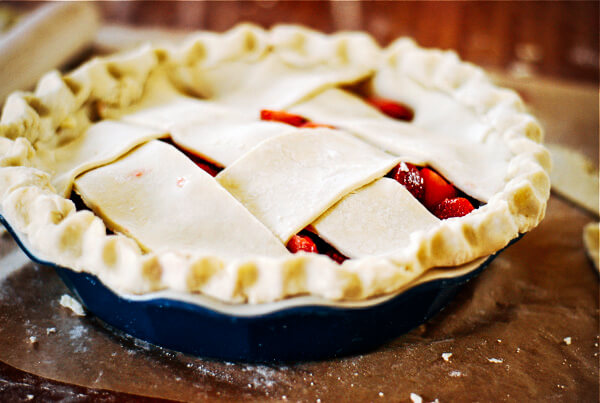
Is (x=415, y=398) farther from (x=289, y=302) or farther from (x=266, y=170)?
(x=266, y=170)

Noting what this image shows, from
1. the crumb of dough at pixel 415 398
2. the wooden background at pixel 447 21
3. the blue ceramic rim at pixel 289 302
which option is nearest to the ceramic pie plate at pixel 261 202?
the blue ceramic rim at pixel 289 302

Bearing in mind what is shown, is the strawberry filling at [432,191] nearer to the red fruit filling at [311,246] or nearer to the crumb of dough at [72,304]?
the red fruit filling at [311,246]

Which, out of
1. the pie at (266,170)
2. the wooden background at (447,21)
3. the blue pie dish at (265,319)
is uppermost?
the pie at (266,170)

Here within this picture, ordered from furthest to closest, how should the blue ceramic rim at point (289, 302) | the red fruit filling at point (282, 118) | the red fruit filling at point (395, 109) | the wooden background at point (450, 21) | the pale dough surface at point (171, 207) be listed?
the wooden background at point (450, 21) → the red fruit filling at point (395, 109) → the red fruit filling at point (282, 118) → the pale dough surface at point (171, 207) → the blue ceramic rim at point (289, 302)

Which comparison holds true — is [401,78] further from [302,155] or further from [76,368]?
[76,368]

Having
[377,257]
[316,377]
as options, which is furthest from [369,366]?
[377,257]

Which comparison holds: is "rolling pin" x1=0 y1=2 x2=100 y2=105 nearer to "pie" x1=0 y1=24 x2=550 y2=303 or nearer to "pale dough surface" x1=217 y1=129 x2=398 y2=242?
"pie" x1=0 y1=24 x2=550 y2=303
